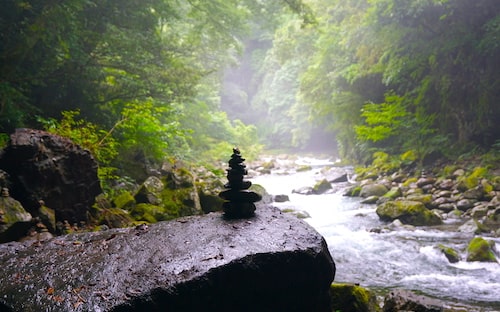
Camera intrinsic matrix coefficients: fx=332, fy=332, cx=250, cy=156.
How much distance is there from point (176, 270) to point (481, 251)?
220 inches

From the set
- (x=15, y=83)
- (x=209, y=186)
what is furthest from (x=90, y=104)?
(x=209, y=186)

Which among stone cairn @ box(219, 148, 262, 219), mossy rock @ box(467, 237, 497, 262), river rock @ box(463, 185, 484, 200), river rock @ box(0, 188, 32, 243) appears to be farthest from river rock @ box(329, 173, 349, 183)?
river rock @ box(0, 188, 32, 243)

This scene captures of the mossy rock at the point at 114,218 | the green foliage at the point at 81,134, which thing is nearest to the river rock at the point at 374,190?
the green foliage at the point at 81,134

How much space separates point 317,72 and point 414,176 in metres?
9.30

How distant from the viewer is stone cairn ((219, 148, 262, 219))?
11.0 feet

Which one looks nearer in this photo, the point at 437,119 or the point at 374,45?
the point at 437,119

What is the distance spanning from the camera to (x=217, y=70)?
37.7 ft

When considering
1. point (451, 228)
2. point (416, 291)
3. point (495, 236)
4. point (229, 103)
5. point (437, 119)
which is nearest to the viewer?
point (416, 291)

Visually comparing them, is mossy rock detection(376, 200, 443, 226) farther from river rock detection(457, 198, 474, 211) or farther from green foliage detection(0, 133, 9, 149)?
green foliage detection(0, 133, 9, 149)

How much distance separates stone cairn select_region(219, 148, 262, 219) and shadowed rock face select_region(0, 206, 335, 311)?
0.85ft

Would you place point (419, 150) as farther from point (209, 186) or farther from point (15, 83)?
point (15, 83)

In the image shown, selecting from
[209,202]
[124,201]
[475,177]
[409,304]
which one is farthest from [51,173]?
[475,177]

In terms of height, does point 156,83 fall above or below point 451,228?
above

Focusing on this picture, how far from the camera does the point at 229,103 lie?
43.8 metres
